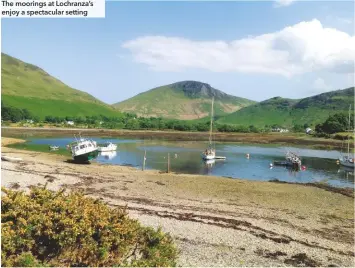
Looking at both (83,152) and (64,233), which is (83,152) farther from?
(64,233)

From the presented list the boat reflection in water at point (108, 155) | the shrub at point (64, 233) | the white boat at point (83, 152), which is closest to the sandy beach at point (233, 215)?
the shrub at point (64, 233)

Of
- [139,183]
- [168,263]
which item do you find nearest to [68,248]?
[168,263]

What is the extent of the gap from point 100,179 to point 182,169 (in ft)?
79.8

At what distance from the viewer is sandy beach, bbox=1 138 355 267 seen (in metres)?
19.6

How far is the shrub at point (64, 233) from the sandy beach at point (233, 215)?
4.94m

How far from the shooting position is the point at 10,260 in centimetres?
1046

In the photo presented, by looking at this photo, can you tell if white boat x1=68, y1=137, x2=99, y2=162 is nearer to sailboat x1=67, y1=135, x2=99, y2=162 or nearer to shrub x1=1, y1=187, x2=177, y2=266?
sailboat x1=67, y1=135, x2=99, y2=162

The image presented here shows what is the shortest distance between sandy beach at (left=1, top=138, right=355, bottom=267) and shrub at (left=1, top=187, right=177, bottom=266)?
4941mm

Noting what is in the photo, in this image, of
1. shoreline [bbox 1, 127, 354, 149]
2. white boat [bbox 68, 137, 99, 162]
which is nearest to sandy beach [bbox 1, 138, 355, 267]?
white boat [bbox 68, 137, 99, 162]

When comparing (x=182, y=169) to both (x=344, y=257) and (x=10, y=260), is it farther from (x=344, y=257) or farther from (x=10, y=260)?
(x=10, y=260)

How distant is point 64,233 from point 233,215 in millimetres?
17505

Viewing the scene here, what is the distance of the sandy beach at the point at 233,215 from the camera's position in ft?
64.4

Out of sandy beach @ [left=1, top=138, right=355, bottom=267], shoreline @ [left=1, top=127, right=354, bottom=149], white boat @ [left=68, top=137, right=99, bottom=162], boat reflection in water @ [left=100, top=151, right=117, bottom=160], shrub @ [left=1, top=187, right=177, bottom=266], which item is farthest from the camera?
shoreline @ [left=1, top=127, right=354, bottom=149]

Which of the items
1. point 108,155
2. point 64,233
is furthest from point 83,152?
point 64,233
